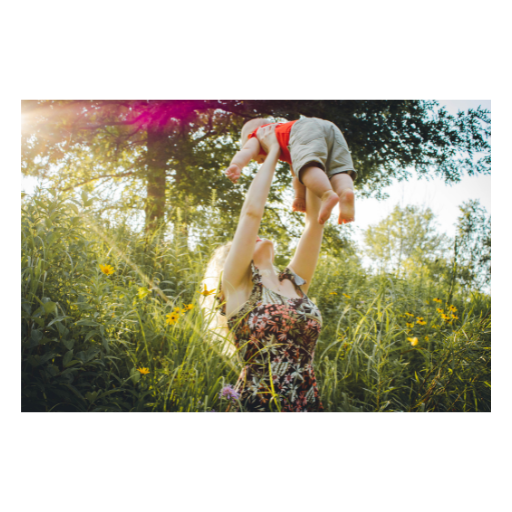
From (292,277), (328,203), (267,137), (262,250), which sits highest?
(267,137)

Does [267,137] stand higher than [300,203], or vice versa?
[267,137]

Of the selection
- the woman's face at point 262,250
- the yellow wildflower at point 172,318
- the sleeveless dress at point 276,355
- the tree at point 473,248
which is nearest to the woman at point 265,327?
the sleeveless dress at point 276,355

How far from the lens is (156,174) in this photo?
2482mm

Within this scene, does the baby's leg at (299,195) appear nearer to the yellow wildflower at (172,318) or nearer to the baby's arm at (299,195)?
the baby's arm at (299,195)

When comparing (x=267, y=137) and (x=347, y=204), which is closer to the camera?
(x=347, y=204)

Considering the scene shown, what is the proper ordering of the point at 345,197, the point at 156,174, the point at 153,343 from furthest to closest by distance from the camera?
the point at 156,174, the point at 153,343, the point at 345,197

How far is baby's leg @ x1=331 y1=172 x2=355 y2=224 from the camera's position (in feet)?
4.43

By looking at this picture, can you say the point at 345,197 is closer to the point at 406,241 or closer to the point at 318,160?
the point at 318,160

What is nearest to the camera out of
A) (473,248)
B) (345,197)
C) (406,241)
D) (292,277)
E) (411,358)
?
(345,197)

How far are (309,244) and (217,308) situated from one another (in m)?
0.56

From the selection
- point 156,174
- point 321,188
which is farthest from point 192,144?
point 321,188

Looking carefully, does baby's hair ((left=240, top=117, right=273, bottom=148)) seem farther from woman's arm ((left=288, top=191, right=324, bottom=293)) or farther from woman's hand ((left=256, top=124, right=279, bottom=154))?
woman's arm ((left=288, top=191, right=324, bottom=293))
